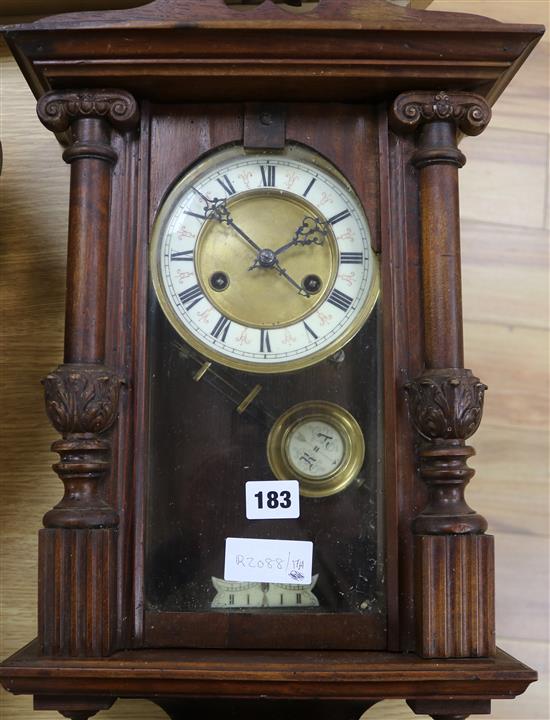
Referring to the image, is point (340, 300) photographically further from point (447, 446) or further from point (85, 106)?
point (85, 106)

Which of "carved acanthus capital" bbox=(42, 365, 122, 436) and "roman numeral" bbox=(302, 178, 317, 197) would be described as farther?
"roman numeral" bbox=(302, 178, 317, 197)

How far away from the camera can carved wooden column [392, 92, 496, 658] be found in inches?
38.9

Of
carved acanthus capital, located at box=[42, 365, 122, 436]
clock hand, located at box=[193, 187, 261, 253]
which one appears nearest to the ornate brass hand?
clock hand, located at box=[193, 187, 261, 253]

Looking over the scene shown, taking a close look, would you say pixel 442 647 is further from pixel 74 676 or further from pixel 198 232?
pixel 198 232

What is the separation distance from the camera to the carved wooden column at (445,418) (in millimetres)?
988

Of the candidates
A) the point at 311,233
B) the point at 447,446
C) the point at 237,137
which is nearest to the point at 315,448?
the point at 447,446

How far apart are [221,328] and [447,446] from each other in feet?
0.93

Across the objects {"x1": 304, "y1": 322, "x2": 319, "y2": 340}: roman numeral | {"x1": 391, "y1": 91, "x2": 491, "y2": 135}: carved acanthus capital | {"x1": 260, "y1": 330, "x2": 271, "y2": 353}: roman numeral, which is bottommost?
{"x1": 260, "y1": 330, "x2": 271, "y2": 353}: roman numeral

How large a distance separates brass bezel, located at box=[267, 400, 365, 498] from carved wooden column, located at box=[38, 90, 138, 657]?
0.18m

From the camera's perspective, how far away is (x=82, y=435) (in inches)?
39.8

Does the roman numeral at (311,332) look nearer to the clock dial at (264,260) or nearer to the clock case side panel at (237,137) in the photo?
the clock dial at (264,260)

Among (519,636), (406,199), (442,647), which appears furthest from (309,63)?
(519,636)

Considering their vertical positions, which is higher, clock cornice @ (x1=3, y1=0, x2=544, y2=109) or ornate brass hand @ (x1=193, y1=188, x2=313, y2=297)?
clock cornice @ (x1=3, y1=0, x2=544, y2=109)

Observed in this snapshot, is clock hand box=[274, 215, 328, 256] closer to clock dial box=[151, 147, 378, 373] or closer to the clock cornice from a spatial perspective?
clock dial box=[151, 147, 378, 373]
